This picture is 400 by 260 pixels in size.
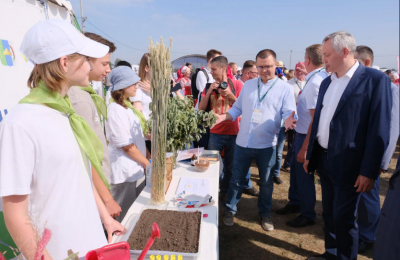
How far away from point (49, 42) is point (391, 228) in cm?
183

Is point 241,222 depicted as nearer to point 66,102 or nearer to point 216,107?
point 216,107

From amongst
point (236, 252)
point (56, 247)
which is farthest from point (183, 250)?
point (236, 252)

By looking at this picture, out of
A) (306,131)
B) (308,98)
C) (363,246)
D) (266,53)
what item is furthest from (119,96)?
(363,246)

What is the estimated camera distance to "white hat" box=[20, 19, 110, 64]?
88cm

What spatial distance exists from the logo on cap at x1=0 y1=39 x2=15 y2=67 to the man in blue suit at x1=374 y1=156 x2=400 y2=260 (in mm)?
2911

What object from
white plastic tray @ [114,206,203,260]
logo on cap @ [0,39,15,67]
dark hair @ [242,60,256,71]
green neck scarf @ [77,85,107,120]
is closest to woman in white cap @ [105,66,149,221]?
green neck scarf @ [77,85,107,120]

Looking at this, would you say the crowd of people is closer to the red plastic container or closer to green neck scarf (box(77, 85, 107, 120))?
green neck scarf (box(77, 85, 107, 120))

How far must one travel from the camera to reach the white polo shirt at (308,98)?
273 cm

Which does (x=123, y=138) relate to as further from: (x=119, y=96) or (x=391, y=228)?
(x=391, y=228)

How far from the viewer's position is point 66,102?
103cm

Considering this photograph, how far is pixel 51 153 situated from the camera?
0.87 metres

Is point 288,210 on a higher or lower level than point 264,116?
lower

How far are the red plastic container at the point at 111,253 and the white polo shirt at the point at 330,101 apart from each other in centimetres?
186

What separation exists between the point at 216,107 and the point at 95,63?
78.8 inches
